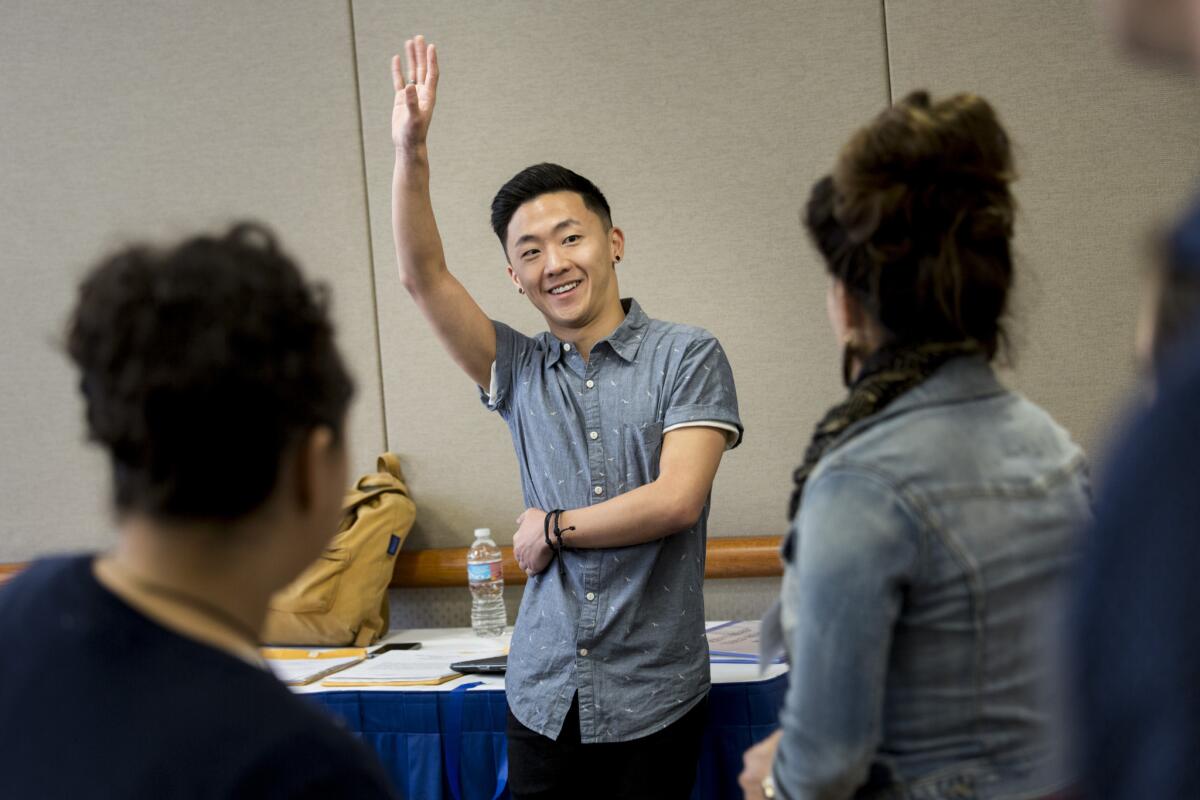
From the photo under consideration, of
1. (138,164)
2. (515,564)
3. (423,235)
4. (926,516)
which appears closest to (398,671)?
(515,564)

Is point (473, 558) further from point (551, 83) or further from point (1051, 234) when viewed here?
point (1051, 234)

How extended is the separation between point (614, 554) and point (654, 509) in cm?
14

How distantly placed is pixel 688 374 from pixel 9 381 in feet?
8.40

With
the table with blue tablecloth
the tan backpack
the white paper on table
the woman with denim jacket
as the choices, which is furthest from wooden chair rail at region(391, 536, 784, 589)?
the woman with denim jacket

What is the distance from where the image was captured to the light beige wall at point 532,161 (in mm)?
2984

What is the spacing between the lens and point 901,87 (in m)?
3.04

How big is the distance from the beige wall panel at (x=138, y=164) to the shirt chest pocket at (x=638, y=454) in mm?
1462

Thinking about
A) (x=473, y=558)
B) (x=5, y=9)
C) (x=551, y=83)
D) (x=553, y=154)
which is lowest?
(x=473, y=558)

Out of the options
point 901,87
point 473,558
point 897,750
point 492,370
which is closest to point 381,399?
point 473,558

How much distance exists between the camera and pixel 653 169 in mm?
3186

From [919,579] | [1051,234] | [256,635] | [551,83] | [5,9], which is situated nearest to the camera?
[256,635]

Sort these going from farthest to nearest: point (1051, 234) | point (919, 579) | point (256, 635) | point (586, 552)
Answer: point (1051, 234) < point (586, 552) < point (919, 579) < point (256, 635)

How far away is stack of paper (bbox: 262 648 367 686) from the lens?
2.62 m

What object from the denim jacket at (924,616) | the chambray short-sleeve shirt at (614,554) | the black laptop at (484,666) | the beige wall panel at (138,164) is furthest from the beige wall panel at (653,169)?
the denim jacket at (924,616)
